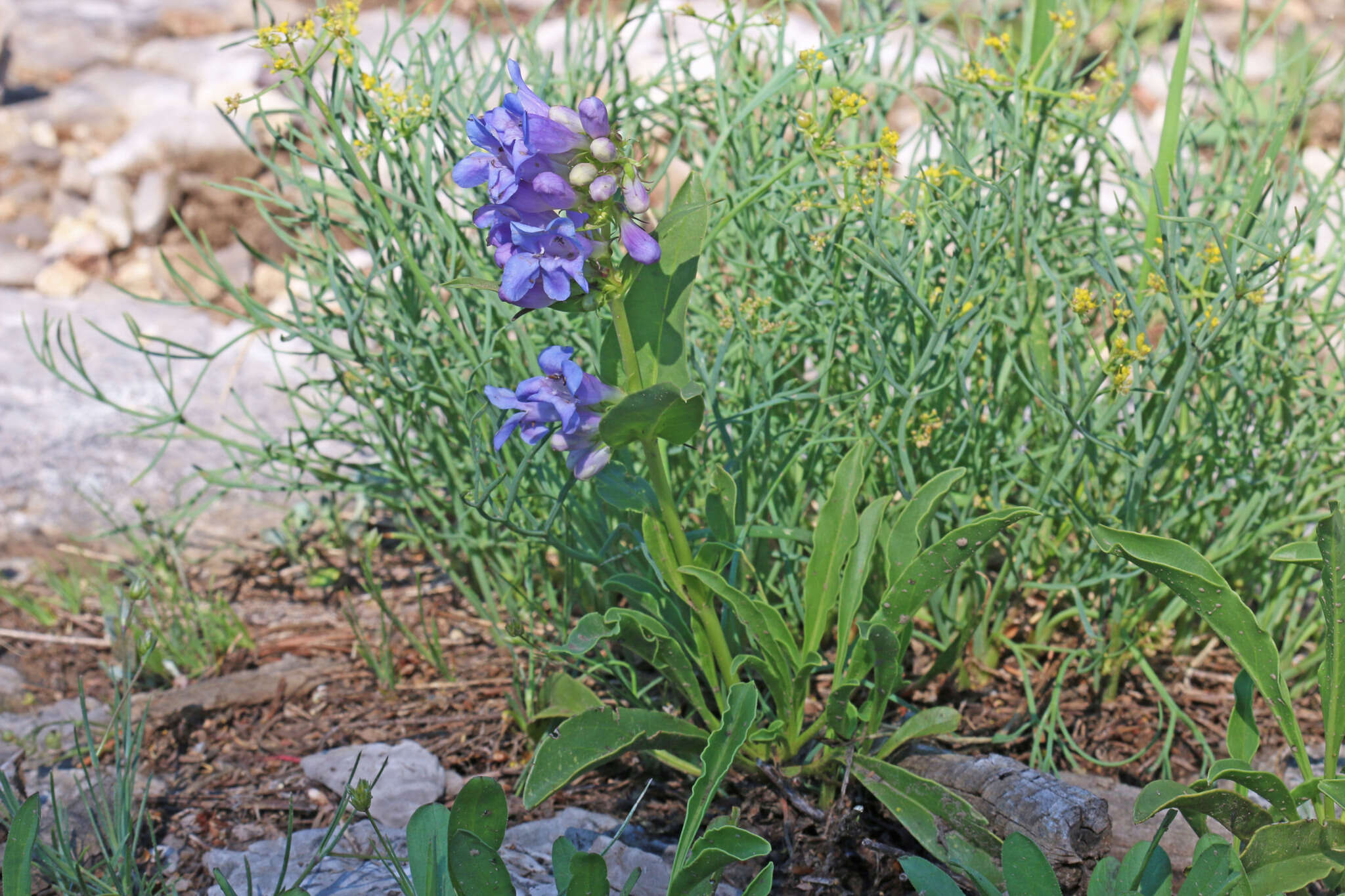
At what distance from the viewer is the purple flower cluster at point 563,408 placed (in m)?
1.14

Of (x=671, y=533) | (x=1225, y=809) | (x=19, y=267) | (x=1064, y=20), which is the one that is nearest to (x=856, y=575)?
(x=671, y=533)

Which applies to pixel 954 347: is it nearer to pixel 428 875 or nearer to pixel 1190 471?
pixel 1190 471

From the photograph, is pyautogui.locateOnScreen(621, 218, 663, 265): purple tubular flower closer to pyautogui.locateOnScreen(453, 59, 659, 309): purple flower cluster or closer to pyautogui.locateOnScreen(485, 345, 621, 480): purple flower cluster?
pyautogui.locateOnScreen(453, 59, 659, 309): purple flower cluster

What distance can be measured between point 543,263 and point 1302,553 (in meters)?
1.02

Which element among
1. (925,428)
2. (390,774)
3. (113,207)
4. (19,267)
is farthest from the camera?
(113,207)

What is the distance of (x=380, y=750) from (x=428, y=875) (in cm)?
60

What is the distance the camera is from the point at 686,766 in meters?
1.44

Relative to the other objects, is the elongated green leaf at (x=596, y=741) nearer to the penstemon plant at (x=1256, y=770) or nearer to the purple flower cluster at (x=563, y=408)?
the purple flower cluster at (x=563, y=408)

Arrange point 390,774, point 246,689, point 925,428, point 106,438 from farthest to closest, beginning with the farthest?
point 106,438 < point 246,689 < point 390,774 < point 925,428

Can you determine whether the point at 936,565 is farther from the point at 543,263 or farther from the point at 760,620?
the point at 543,263

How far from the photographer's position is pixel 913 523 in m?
1.41

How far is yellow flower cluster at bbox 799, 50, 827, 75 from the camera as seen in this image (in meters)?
1.43

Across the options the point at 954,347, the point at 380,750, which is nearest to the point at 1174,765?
the point at 954,347

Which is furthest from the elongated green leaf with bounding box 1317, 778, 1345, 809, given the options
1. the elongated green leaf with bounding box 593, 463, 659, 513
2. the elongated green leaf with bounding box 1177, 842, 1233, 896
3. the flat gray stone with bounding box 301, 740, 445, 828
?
the flat gray stone with bounding box 301, 740, 445, 828
